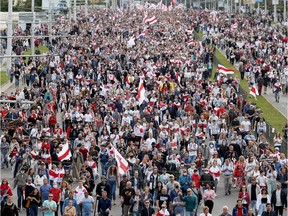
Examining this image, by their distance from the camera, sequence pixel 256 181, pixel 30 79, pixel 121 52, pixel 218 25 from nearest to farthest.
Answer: pixel 256 181 < pixel 30 79 < pixel 121 52 < pixel 218 25

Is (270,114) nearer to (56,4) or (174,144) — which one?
(174,144)

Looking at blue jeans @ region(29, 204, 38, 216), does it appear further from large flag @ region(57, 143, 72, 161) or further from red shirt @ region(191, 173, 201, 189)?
large flag @ region(57, 143, 72, 161)

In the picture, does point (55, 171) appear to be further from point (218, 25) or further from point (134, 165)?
point (218, 25)

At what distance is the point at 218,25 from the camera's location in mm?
93062

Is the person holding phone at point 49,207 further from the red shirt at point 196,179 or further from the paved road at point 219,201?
the red shirt at point 196,179

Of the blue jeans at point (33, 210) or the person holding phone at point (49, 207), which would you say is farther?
the blue jeans at point (33, 210)

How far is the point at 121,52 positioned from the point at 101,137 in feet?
86.8

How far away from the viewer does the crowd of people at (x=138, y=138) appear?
26.6 meters

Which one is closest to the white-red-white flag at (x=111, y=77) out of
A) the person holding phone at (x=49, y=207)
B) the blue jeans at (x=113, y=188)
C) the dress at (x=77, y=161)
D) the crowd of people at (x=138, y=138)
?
the crowd of people at (x=138, y=138)

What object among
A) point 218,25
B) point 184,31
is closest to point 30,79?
point 184,31

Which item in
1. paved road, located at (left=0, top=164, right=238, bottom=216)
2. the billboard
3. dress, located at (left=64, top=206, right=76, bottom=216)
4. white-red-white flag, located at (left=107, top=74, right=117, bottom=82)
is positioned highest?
the billboard

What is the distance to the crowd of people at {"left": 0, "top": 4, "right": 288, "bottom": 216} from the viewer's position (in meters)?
26.6

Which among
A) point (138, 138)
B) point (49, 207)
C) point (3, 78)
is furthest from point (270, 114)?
Answer: point (49, 207)

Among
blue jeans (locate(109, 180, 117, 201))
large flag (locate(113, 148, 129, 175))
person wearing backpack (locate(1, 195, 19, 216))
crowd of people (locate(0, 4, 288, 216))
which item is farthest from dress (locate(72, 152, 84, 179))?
person wearing backpack (locate(1, 195, 19, 216))
